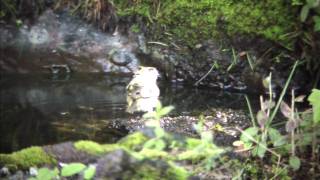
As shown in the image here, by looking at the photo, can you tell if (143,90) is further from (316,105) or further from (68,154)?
(316,105)

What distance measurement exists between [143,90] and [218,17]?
0.84 m

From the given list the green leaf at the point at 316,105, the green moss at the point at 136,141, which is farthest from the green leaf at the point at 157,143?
the green leaf at the point at 316,105

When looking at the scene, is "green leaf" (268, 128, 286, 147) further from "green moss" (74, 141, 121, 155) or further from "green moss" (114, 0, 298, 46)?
"green moss" (114, 0, 298, 46)

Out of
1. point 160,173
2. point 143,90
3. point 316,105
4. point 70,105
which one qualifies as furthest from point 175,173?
point 70,105

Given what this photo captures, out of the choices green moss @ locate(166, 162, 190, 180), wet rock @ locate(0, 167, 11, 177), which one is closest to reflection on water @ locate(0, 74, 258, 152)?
wet rock @ locate(0, 167, 11, 177)

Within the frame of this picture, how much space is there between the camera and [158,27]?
13.0ft

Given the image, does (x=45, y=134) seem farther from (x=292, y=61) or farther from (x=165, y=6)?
(x=292, y=61)

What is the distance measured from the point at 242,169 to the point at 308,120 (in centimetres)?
32

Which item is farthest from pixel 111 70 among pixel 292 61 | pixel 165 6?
pixel 292 61

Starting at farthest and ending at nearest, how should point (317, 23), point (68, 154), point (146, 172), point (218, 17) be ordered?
point (218, 17)
point (317, 23)
point (68, 154)
point (146, 172)

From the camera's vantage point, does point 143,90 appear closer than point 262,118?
No

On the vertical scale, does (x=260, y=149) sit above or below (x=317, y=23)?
below

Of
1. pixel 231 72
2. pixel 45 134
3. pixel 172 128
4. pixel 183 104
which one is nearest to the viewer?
pixel 172 128

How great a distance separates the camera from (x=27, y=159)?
6.22ft
